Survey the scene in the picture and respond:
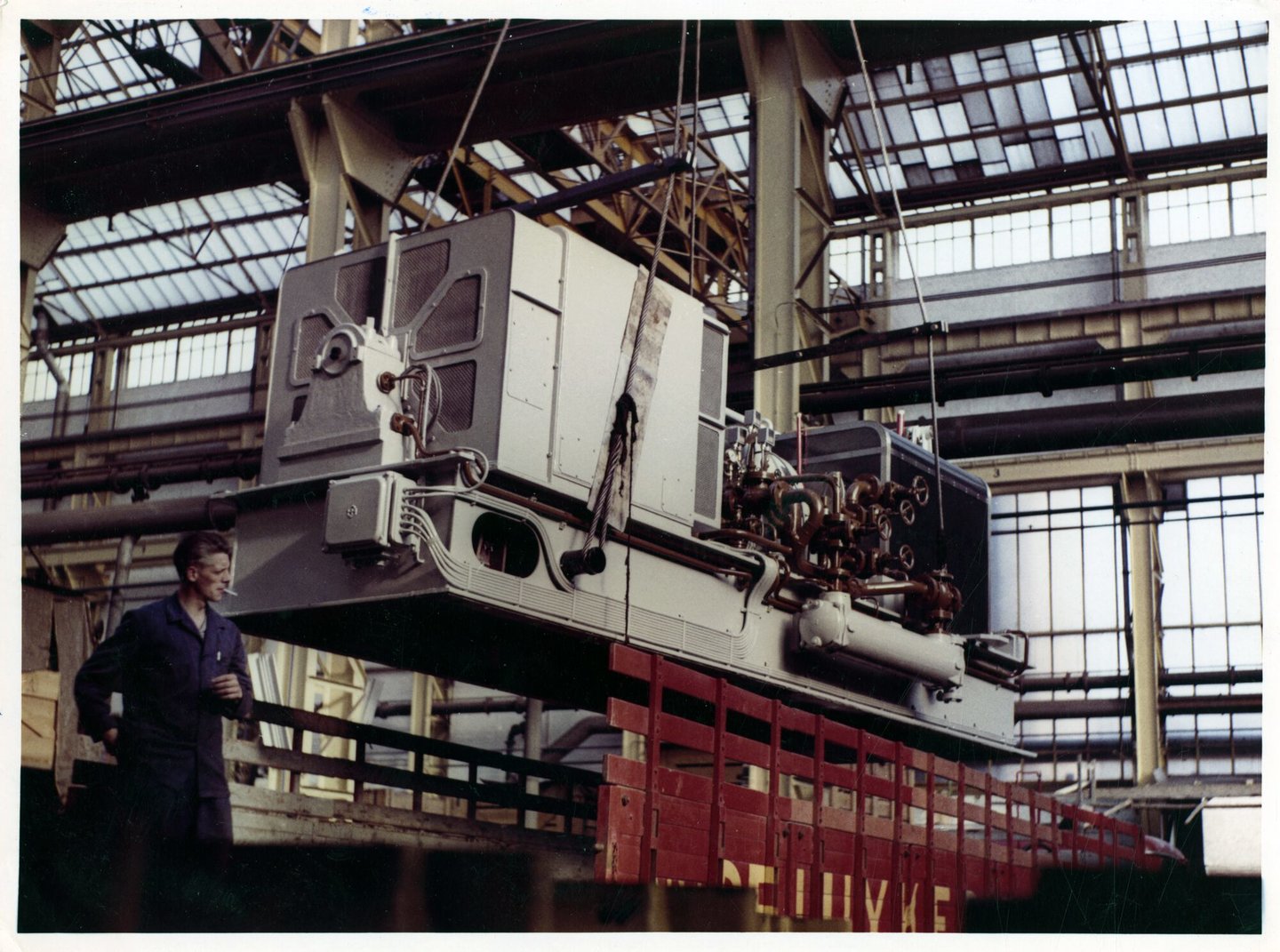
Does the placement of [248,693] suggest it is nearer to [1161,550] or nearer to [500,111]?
[500,111]

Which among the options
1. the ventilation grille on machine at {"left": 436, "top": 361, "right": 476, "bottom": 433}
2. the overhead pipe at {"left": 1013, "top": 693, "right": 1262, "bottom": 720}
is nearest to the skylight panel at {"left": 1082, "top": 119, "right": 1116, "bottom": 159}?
the overhead pipe at {"left": 1013, "top": 693, "right": 1262, "bottom": 720}

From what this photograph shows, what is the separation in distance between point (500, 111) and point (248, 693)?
1074 centimetres

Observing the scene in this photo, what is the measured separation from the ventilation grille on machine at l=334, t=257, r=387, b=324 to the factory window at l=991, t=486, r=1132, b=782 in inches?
615

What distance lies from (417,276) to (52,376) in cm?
2353

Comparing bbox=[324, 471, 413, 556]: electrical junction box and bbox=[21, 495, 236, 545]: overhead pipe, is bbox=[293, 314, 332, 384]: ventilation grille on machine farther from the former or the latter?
bbox=[21, 495, 236, 545]: overhead pipe

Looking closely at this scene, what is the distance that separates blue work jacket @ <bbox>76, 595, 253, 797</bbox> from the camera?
6.46 m

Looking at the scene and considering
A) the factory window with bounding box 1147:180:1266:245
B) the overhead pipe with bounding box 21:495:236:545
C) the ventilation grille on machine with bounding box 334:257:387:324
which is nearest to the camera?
the ventilation grille on machine with bounding box 334:257:387:324

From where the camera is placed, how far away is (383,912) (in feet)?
26.0

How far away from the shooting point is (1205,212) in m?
23.6

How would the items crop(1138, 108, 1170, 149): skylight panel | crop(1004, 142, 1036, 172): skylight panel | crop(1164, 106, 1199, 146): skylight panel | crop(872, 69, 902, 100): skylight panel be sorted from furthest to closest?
1. crop(1004, 142, 1036, 172): skylight panel
2. crop(872, 69, 902, 100): skylight panel
3. crop(1138, 108, 1170, 149): skylight panel
4. crop(1164, 106, 1199, 146): skylight panel

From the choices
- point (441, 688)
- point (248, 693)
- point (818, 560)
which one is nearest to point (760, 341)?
point (818, 560)

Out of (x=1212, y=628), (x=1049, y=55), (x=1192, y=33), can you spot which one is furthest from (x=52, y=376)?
(x=1212, y=628)

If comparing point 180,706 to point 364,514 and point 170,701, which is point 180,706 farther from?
point 364,514

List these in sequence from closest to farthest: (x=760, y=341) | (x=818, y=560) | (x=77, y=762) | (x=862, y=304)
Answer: (x=77, y=762) < (x=818, y=560) < (x=760, y=341) < (x=862, y=304)
